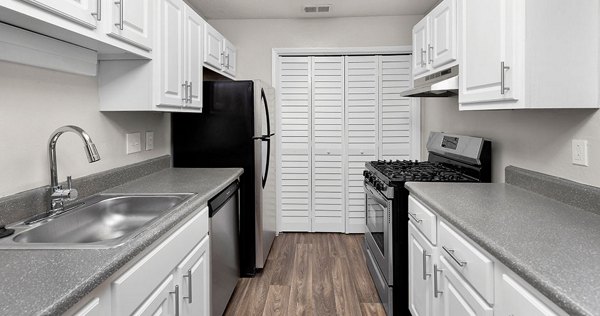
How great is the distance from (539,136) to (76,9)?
211cm

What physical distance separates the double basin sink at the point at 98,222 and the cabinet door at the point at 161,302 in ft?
0.74

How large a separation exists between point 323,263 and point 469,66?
6.79ft

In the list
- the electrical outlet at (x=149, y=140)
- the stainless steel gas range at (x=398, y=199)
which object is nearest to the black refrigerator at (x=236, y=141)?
the electrical outlet at (x=149, y=140)

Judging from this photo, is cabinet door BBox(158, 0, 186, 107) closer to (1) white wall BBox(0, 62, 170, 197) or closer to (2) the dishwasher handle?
(1) white wall BBox(0, 62, 170, 197)

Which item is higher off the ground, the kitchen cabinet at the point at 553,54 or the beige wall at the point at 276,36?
the beige wall at the point at 276,36

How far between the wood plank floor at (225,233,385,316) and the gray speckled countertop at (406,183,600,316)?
1.05m

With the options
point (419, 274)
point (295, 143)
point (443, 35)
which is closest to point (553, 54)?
point (443, 35)

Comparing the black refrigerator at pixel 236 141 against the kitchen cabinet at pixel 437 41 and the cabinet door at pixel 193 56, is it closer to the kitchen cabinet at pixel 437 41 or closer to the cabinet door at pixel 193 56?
the cabinet door at pixel 193 56

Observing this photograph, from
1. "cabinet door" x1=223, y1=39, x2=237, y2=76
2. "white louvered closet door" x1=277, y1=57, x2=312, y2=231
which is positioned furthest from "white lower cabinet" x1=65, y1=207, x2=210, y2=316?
"white louvered closet door" x1=277, y1=57, x2=312, y2=231

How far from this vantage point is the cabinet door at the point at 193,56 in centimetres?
250

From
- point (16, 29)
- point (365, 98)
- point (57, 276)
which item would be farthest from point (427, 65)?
point (57, 276)

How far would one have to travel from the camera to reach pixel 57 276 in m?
0.93

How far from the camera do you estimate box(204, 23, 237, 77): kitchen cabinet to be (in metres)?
2.97

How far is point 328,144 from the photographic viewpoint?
4215 millimetres
